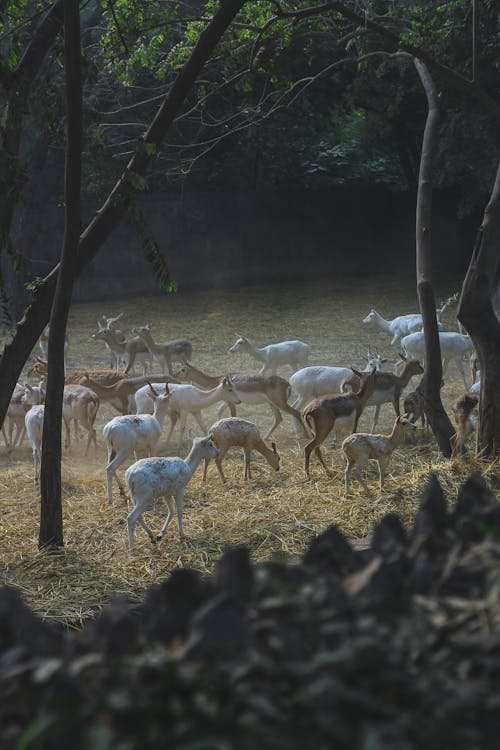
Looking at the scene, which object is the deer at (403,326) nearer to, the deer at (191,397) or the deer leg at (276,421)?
the deer leg at (276,421)

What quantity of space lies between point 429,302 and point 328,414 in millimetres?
1583

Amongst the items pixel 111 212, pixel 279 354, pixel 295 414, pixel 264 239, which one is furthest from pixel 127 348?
pixel 264 239

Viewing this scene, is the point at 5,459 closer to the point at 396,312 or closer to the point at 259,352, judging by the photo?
the point at 259,352

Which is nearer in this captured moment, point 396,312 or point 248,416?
point 248,416

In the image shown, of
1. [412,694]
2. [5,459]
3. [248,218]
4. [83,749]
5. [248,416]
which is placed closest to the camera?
[83,749]

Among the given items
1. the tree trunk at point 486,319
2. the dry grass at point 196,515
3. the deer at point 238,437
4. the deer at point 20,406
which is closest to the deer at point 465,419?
the dry grass at point 196,515

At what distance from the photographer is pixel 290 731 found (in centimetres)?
175

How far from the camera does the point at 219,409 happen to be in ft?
38.4

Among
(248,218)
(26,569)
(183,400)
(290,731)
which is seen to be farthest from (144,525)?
(248,218)

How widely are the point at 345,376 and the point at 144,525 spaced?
4883 mm

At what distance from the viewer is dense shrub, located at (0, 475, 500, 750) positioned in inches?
69.1

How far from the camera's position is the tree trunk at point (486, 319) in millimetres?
8531

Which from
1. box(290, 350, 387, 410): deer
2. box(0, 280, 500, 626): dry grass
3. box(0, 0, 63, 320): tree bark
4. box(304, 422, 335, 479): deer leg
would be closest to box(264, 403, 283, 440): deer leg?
box(0, 280, 500, 626): dry grass

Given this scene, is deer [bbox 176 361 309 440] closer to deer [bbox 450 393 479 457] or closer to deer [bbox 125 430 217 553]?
deer [bbox 450 393 479 457]
